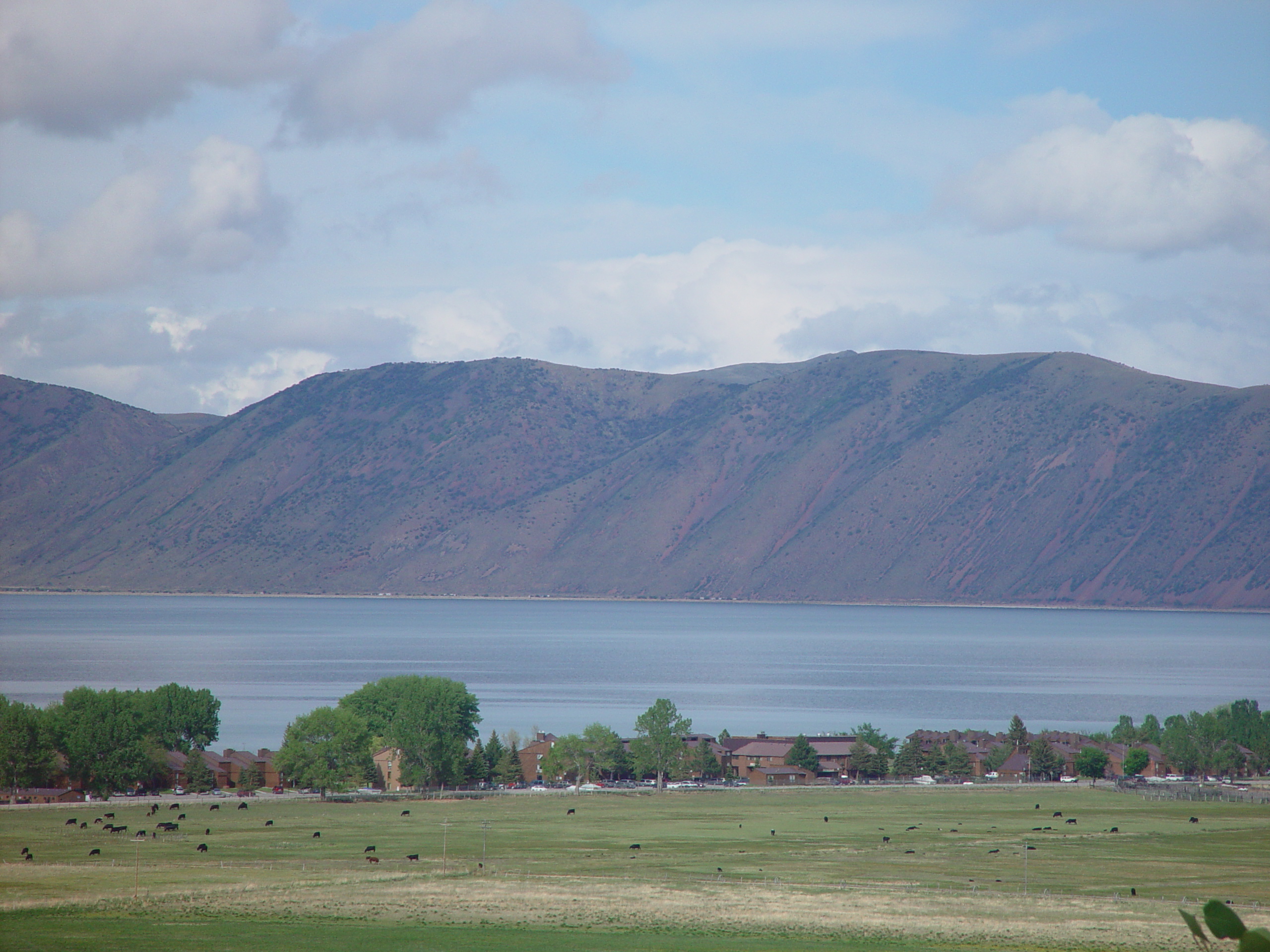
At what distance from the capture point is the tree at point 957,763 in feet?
343

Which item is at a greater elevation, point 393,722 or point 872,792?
point 393,722

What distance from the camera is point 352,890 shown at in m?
50.2

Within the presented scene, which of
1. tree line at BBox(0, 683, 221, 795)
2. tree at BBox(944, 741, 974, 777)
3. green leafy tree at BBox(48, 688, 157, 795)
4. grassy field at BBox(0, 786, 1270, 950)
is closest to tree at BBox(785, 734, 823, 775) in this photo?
tree at BBox(944, 741, 974, 777)

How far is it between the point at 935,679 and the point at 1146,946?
153 meters

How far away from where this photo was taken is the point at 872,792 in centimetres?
9412

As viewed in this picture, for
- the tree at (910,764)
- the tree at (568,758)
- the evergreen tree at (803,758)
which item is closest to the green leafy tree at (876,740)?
the tree at (910,764)

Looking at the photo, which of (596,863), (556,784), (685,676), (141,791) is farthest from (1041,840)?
(685,676)

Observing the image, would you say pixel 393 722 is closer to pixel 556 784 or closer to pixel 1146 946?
pixel 556 784

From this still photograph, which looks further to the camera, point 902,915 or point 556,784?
point 556,784

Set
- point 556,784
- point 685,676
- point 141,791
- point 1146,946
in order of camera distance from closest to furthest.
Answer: point 1146,946
point 141,791
point 556,784
point 685,676

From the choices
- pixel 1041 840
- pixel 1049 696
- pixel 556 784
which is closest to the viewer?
pixel 1041 840

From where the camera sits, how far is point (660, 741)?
97.3m

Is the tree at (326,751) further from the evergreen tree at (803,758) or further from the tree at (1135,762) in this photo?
the tree at (1135,762)

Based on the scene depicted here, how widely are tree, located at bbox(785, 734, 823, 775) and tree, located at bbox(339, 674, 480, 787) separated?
976 inches
